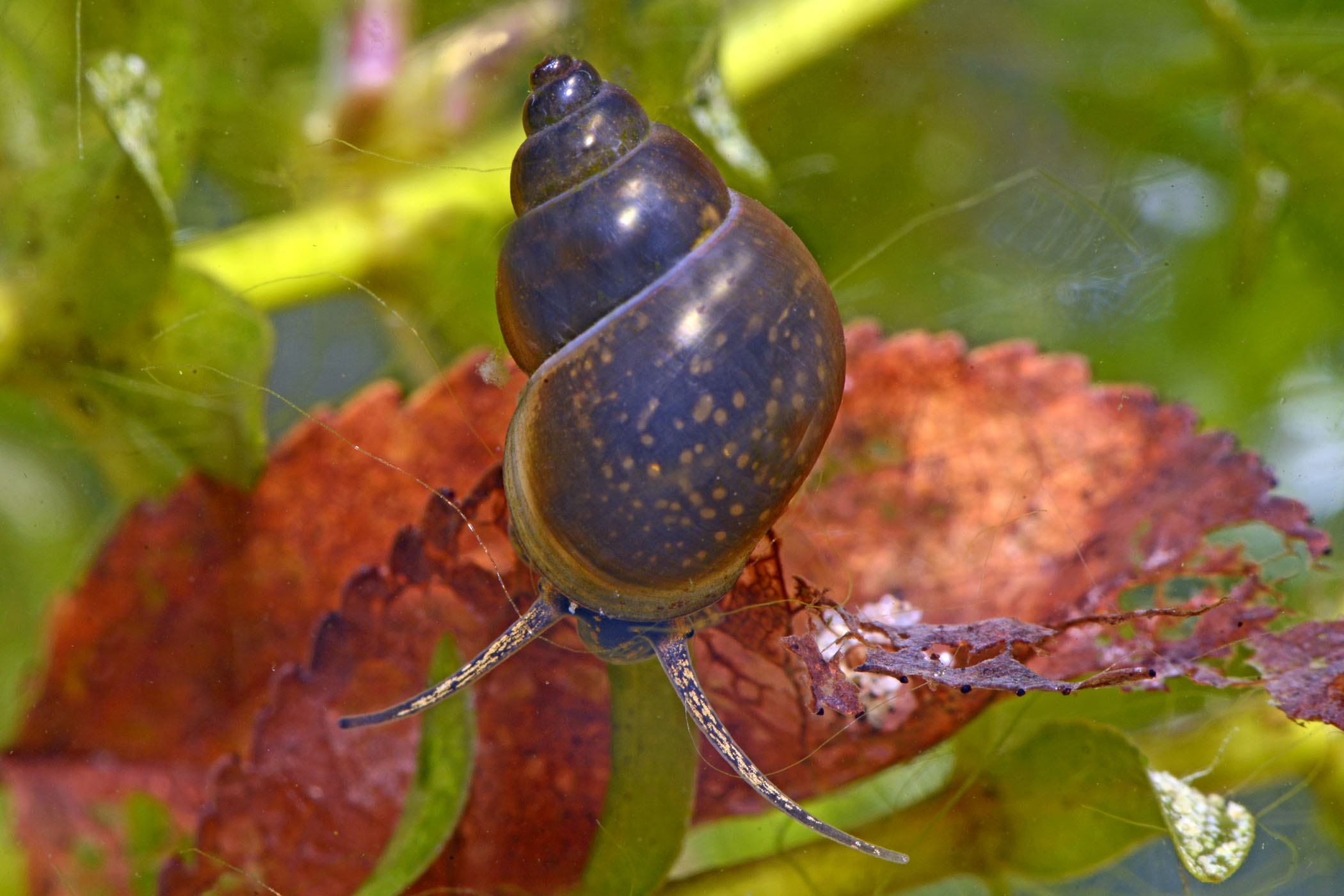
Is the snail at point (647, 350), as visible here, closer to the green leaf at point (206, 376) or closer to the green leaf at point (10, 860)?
the green leaf at point (206, 376)

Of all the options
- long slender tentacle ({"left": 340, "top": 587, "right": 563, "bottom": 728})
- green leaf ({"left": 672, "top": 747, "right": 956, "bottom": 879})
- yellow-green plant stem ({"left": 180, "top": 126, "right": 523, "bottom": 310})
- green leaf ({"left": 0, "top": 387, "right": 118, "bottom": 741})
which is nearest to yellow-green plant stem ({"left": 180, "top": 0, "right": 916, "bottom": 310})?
yellow-green plant stem ({"left": 180, "top": 126, "right": 523, "bottom": 310})

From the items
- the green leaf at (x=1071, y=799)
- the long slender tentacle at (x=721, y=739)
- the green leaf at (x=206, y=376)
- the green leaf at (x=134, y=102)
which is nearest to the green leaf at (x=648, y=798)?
the long slender tentacle at (x=721, y=739)

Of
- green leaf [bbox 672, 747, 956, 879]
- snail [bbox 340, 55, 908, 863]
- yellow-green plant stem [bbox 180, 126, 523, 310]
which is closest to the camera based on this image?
snail [bbox 340, 55, 908, 863]

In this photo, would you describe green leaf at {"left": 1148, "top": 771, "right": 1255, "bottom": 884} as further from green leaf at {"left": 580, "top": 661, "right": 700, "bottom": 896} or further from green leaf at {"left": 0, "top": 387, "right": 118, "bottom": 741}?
green leaf at {"left": 0, "top": 387, "right": 118, "bottom": 741}

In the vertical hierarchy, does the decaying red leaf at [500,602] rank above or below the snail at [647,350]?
below

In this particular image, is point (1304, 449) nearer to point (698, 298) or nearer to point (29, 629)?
point (698, 298)

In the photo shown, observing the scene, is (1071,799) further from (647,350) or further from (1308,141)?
(1308,141)
